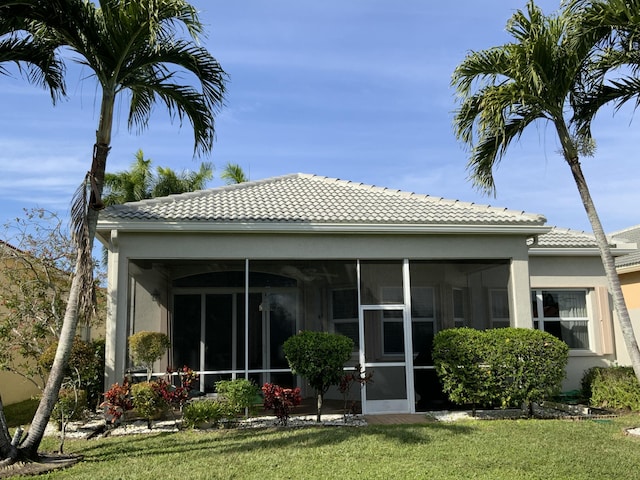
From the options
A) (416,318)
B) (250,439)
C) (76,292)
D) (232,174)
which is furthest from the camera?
(232,174)

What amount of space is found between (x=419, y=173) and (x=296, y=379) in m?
8.97

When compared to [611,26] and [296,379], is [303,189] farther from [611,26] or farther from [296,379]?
[611,26]

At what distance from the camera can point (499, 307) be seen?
12.9m

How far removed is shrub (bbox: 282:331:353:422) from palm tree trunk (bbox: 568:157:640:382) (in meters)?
5.18

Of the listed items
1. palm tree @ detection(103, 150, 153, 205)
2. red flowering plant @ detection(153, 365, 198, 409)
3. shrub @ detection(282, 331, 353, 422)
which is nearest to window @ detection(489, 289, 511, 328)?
shrub @ detection(282, 331, 353, 422)

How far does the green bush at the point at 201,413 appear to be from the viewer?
1055 centimetres

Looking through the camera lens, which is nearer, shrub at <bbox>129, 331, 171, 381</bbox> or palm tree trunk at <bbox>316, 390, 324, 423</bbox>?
palm tree trunk at <bbox>316, 390, 324, 423</bbox>

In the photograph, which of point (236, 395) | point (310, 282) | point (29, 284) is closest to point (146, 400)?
point (236, 395)

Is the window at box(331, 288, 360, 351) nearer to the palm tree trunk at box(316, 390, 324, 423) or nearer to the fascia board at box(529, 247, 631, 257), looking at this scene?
the palm tree trunk at box(316, 390, 324, 423)

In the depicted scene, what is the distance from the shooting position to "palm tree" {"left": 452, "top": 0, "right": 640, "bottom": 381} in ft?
32.7

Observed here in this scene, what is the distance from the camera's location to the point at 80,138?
9188 mm

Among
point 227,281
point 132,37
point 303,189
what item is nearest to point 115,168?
point 303,189

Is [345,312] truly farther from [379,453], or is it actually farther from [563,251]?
[563,251]

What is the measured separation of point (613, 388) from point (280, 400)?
773 centimetres
